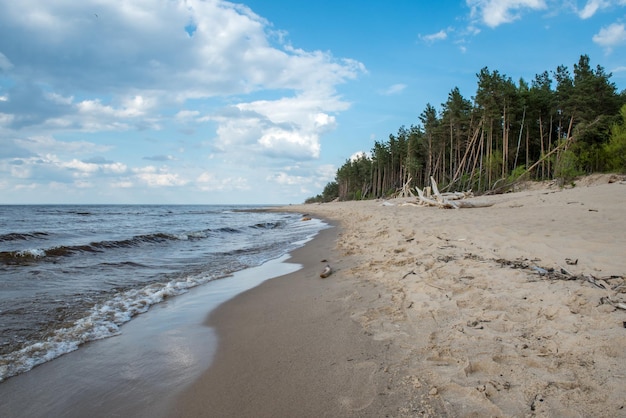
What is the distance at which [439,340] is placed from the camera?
3154 mm

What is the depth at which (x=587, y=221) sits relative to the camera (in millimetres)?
7930

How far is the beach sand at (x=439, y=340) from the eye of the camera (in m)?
2.29

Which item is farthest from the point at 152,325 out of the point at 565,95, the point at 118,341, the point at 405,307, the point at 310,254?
the point at 565,95

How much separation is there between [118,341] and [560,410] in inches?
172

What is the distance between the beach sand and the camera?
2289 mm

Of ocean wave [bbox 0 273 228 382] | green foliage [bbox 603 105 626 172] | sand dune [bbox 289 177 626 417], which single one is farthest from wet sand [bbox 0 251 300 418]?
green foliage [bbox 603 105 626 172]

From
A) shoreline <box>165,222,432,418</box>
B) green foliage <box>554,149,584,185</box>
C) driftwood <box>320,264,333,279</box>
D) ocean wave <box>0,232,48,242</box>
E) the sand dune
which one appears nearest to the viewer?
the sand dune

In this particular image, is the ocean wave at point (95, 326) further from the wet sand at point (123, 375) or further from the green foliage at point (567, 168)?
the green foliage at point (567, 168)

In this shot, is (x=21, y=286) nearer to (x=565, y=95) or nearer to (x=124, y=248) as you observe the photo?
(x=124, y=248)

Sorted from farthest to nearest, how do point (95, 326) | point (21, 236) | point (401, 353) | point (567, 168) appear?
1. point (567, 168)
2. point (21, 236)
3. point (95, 326)
4. point (401, 353)

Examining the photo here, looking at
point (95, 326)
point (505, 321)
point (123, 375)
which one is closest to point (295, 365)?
point (123, 375)

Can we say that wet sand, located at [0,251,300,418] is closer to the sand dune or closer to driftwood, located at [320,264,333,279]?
the sand dune

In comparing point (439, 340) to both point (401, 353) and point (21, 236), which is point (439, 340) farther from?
point (21, 236)

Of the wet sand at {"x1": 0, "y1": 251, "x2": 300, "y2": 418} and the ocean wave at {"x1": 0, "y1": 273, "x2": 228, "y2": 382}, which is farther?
the ocean wave at {"x1": 0, "y1": 273, "x2": 228, "y2": 382}
